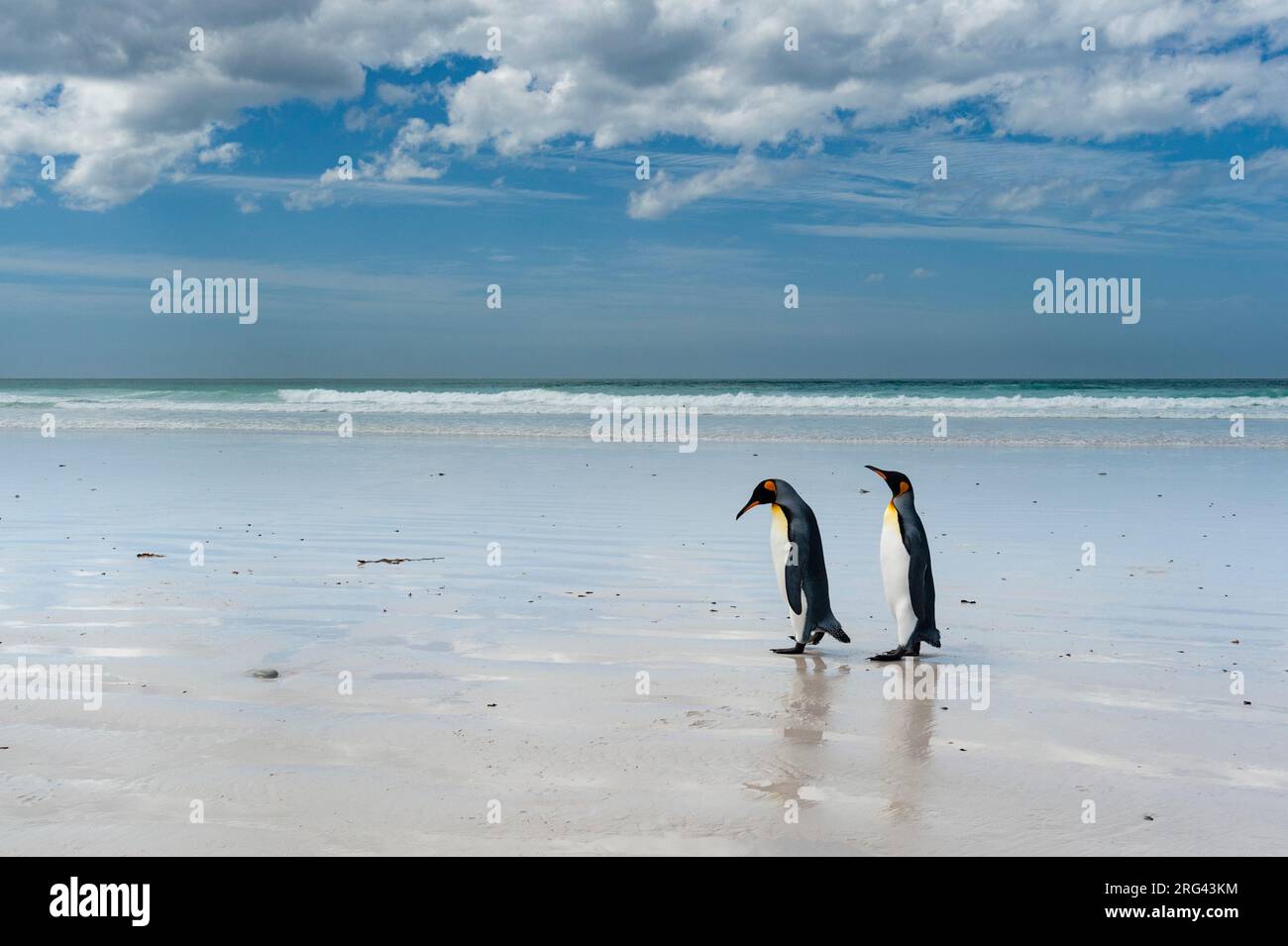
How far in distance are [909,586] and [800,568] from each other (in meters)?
0.53

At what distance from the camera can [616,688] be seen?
4715 mm

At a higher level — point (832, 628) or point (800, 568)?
point (800, 568)

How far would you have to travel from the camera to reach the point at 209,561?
756 cm

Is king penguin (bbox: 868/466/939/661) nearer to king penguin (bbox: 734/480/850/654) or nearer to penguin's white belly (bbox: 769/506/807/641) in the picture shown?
king penguin (bbox: 734/480/850/654)

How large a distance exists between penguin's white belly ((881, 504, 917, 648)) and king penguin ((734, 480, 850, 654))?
→ 0.29 m

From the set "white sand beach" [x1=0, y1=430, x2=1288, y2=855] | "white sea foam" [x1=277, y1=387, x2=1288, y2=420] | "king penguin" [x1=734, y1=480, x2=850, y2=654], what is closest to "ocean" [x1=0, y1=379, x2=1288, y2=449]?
"white sea foam" [x1=277, y1=387, x2=1288, y2=420]

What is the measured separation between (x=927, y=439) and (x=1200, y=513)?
1042 cm

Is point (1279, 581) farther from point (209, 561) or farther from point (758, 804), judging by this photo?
point (209, 561)

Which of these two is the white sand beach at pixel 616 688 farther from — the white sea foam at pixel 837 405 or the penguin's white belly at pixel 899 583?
the white sea foam at pixel 837 405

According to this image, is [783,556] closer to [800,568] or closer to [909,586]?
[800,568]

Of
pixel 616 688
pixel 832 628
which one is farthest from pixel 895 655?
pixel 616 688

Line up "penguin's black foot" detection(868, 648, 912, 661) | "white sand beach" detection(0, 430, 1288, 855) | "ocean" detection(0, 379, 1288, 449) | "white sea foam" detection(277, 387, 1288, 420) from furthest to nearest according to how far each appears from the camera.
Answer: "white sea foam" detection(277, 387, 1288, 420) → "ocean" detection(0, 379, 1288, 449) → "penguin's black foot" detection(868, 648, 912, 661) → "white sand beach" detection(0, 430, 1288, 855)

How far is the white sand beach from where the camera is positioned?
3.32 metres
